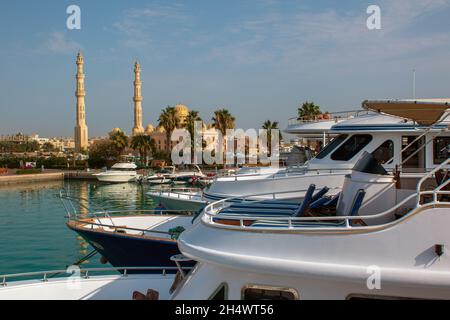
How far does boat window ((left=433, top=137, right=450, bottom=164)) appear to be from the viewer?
11883 millimetres

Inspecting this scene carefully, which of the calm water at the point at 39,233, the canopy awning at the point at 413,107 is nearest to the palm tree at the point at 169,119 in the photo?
the calm water at the point at 39,233

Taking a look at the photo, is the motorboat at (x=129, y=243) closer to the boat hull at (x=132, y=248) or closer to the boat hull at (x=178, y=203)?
the boat hull at (x=132, y=248)

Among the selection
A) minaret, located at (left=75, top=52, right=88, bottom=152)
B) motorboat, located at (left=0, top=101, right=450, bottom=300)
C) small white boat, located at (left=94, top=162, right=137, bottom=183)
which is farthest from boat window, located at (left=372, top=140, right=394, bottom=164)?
minaret, located at (left=75, top=52, right=88, bottom=152)

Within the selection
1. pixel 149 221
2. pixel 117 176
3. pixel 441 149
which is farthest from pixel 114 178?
pixel 441 149

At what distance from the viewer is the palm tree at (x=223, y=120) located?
58559 mm

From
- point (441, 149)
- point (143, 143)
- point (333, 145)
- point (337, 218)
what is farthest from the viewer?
point (143, 143)

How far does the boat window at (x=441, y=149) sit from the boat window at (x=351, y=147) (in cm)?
171

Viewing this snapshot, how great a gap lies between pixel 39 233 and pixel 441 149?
17819 millimetres

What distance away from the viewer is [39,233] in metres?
21.2

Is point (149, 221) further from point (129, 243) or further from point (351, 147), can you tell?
point (351, 147)

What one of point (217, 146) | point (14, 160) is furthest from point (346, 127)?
point (14, 160)

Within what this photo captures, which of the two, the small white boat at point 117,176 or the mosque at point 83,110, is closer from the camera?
the small white boat at point 117,176

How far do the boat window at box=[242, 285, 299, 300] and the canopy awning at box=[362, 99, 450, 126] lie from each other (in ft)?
9.12
